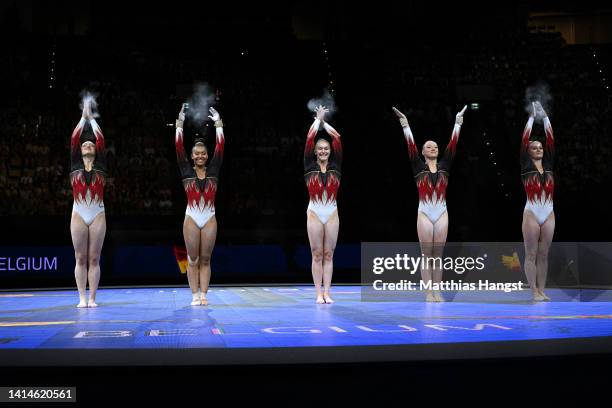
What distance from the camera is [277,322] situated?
774cm

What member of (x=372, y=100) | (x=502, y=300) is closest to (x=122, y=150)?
(x=372, y=100)

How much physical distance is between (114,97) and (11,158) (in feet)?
12.0

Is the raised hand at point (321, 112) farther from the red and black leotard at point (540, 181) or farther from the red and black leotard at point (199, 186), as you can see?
the red and black leotard at point (540, 181)

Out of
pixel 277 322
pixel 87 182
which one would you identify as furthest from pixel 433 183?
pixel 87 182

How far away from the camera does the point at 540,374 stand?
179 inches

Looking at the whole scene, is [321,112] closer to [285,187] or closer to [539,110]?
[539,110]

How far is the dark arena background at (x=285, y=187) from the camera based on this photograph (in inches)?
178

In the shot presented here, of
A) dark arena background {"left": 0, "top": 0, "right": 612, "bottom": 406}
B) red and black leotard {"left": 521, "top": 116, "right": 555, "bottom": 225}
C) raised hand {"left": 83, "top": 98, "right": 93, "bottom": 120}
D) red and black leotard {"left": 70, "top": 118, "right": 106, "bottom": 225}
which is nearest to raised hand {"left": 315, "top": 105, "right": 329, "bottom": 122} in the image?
dark arena background {"left": 0, "top": 0, "right": 612, "bottom": 406}

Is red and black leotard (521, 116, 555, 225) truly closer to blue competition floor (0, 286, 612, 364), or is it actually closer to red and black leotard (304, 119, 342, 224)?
blue competition floor (0, 286, 612, 364)

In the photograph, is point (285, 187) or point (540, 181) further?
point (285, 187)

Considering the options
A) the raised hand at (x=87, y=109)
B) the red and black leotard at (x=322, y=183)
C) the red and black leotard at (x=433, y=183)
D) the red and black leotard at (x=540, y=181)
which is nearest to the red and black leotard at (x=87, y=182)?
the raised hand at (x=87, y=109)

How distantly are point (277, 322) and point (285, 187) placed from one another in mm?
11300

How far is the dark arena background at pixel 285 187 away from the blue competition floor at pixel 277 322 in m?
0.05

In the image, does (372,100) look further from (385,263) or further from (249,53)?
(385,263)
